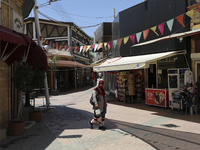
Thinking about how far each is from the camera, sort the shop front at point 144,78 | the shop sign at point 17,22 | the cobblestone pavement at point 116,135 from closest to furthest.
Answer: the cobblestone pavement at point 116,135, the shop sign at point 17,22, the shop front at point 144,78

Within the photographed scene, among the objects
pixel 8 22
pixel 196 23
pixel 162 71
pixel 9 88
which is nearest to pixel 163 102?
pixel 162 71

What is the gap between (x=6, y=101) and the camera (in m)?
7.05

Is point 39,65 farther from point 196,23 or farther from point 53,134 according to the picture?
point 196,23

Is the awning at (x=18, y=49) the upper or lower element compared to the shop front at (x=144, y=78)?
upper

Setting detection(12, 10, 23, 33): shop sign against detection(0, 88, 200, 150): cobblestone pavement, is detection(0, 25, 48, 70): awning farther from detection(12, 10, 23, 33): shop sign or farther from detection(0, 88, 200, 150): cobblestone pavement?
detection(0, 88, 200, 150): cobblestone pavement

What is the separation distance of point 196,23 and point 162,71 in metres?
3.26

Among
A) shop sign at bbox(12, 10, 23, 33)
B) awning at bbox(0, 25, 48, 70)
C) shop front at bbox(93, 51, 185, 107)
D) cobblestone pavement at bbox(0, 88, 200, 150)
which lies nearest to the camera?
cobblestone pavement at bbox(0, 88, 200, 150)

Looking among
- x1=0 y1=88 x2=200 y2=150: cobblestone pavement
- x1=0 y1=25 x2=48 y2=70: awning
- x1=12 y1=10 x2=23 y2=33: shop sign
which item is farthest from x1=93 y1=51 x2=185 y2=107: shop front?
x1=12 y1=10 x2=23 y2=33: shop sign

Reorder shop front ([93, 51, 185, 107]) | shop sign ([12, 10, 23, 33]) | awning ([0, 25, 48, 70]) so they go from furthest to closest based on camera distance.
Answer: shop front ([93, 51, 185, 107])
shop sign ([12, 10, 23, 33])
awning ([0, 25, 48, 70])

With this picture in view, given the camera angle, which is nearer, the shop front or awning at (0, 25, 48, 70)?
awning at (0, 25, 48, 70)

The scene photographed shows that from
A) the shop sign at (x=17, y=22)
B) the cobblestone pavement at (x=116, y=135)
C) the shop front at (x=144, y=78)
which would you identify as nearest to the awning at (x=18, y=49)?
the shop sign at (x=17, y=22)

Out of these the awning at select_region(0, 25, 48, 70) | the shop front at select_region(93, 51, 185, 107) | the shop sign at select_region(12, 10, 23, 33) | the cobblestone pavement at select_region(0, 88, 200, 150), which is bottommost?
the cobblestone pavement at select_region(0, 88, 200, 150)

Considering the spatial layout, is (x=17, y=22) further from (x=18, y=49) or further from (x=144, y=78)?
(x=144, y=78)

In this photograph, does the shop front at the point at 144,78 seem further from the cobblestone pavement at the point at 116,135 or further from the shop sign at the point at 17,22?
the shop sign at the point at 17,22
